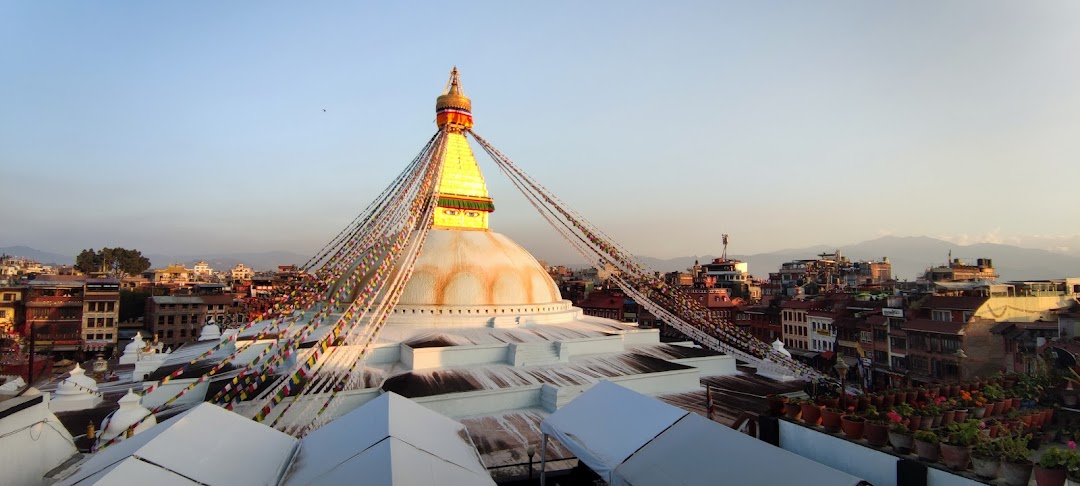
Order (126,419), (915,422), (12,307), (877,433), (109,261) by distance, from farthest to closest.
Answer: (109,261) → (12,307) → (126,419) → (915,422) → (877,433)

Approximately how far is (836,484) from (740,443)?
3.27 ft

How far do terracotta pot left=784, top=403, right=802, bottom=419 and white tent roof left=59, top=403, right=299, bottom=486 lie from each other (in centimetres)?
558

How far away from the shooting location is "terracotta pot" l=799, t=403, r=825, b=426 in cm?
593

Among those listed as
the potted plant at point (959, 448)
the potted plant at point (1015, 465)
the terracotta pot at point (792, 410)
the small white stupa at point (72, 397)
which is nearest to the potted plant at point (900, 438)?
the potted plant at point (959, 448)

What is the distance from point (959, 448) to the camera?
4.62 m

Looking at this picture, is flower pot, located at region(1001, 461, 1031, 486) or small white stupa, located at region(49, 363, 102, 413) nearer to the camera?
flower pot, located at region(1001, 461, 1031, 486)

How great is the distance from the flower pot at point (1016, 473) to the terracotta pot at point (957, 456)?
0.78ft

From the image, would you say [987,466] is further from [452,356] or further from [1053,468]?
[452,356]

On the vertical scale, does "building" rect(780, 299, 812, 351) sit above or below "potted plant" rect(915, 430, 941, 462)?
below

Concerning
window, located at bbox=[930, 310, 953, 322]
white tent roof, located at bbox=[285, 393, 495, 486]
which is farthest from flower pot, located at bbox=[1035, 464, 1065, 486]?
window, located at bbox=[930, 310, 953, 322]

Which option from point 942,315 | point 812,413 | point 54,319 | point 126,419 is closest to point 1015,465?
point 812,413

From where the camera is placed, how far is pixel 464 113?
20.0 metres

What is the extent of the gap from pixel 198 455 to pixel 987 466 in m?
7.24

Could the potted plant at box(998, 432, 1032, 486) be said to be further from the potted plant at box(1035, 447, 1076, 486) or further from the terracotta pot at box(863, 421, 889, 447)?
the terracotta pot at box(863, 421, 889, 447)
